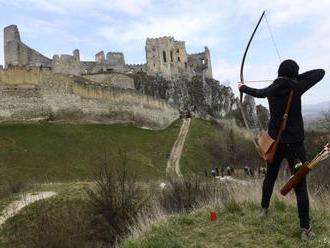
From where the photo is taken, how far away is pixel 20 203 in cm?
2162

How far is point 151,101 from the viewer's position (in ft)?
191

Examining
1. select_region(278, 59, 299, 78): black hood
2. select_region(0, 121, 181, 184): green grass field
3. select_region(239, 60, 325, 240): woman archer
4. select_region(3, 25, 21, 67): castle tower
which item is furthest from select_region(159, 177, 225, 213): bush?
select_region(3, 25, 21, 67): castle tower

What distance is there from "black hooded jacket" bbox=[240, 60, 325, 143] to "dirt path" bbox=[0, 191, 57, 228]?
1295 centimetres

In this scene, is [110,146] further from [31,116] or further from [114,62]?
[114,62]

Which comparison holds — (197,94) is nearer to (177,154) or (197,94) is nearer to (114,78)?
(114,78)

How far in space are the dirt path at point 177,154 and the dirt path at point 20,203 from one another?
49.7 feet

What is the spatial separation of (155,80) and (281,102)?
8026 cm

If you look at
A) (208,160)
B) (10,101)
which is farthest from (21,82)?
(208,160)

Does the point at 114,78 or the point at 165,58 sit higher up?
the point at 165,58

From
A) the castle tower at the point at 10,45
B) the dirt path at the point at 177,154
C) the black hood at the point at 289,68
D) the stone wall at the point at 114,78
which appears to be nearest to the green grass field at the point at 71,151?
the dirt path at the point at 177,154

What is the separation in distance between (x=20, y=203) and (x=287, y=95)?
15456 mm

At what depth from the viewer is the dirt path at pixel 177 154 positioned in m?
41.4

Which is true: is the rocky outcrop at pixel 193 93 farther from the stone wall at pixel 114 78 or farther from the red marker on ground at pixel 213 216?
the red marker on ground at pixel 213 216

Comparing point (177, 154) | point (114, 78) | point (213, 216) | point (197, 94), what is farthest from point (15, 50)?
point (213, 216)
